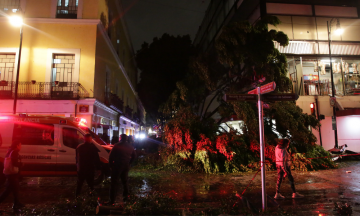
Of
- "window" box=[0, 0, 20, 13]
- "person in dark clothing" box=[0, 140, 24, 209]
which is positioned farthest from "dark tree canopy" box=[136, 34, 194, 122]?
"person in dark clothing" box=[0, 140, 24, 209]

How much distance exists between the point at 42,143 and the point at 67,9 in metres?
11.5

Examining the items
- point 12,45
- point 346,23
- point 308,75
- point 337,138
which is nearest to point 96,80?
point 12,45

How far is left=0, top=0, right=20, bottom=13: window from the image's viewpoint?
14.9 metres

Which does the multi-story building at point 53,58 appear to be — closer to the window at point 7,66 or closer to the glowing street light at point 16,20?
the window at point 7,66

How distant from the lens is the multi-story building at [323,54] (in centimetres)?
1642

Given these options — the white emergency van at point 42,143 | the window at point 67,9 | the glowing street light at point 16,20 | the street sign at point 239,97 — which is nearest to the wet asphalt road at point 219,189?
the white emergency van at point 42,143

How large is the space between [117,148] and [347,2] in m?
21.1

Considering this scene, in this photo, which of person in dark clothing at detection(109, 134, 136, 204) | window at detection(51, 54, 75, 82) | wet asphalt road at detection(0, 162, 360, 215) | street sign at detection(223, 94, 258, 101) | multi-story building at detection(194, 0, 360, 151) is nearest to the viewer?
street sign at detection(223, 94, 258, 101)

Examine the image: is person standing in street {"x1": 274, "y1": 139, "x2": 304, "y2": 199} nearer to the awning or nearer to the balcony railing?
the balcony railing

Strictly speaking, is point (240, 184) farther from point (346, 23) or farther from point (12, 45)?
point (346, 23)

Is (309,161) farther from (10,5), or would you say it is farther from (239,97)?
(10,5)

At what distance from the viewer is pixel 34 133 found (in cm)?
767

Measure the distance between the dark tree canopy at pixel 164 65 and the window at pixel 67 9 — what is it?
6528 millimetres

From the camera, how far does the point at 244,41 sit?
1149 cm
